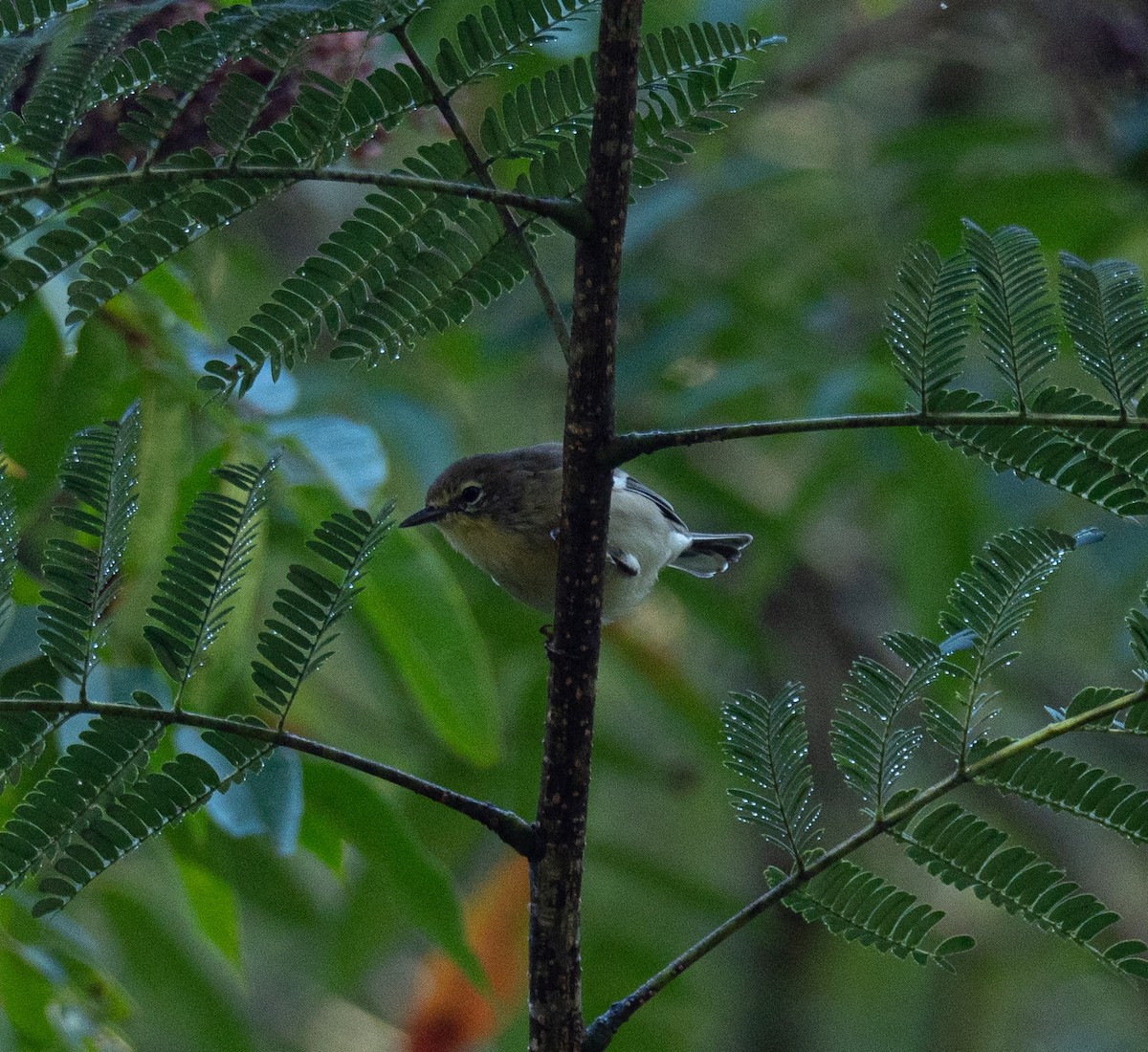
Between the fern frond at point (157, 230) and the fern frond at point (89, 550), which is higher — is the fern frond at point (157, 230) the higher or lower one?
the higher one

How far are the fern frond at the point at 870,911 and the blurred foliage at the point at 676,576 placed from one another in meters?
0.78

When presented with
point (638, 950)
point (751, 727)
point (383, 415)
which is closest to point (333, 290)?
point (751, 727)

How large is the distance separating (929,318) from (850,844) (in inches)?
21.9

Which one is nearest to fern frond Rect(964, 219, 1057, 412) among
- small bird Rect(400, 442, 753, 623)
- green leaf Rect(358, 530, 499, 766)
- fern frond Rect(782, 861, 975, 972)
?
fern frond Rect(782, 861, 975, 972)

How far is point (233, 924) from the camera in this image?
2322 millimetres

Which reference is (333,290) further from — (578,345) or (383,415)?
(383,415)

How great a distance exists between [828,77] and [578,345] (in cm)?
390

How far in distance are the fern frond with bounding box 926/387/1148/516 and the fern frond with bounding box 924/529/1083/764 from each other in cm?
7

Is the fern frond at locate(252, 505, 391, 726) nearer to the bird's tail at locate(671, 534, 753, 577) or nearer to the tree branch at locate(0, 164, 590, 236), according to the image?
the tree branch at locate(0, 164, 590, 236)

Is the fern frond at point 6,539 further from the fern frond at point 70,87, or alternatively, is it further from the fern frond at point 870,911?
the fern frond at point 870,911

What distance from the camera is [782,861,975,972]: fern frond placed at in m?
1.41

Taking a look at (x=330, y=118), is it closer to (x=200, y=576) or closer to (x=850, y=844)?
(x=200, y=576)

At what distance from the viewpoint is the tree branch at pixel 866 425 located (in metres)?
1.22

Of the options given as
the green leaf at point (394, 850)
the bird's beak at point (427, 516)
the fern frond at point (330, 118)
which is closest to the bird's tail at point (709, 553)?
the bird's beak at point (427, 516)
